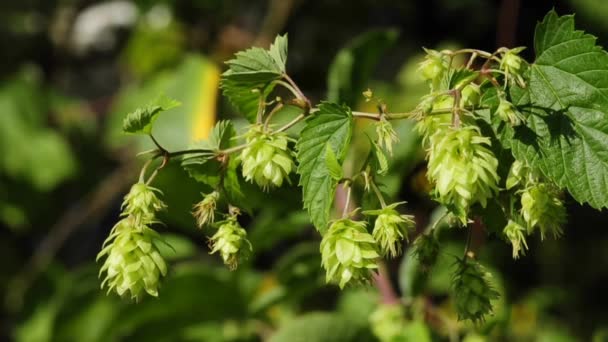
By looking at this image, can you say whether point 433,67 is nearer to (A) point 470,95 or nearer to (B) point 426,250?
(A) point 470,95

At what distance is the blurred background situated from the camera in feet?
6.57

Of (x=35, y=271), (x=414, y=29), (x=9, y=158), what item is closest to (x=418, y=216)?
(x=414, y=29)

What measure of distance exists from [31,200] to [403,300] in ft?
5.16

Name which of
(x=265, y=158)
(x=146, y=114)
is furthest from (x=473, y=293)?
(x=146, y=114)

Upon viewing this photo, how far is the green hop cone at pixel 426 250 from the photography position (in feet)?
3.39

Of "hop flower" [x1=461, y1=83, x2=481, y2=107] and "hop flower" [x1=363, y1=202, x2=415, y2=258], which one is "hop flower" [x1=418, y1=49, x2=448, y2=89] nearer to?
"hop flower" [x1=461, y1=83, x2=481, y2=107]

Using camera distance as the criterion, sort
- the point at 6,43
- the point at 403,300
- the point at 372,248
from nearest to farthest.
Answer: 1. the point at 372,248
2. the point at 403,300
3. the point at 6,43

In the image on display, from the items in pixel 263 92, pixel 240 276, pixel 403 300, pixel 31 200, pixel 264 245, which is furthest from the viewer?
pixel 31 200

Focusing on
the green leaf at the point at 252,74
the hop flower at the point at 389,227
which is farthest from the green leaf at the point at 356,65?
the hop flower at the point at 389,227

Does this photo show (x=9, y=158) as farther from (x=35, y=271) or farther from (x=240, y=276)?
(x=240, y=276)

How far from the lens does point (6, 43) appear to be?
3.22 metres

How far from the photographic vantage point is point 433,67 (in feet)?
3.26

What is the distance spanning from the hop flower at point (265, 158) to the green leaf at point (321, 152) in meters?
0.02

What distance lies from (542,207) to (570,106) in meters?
0.12
